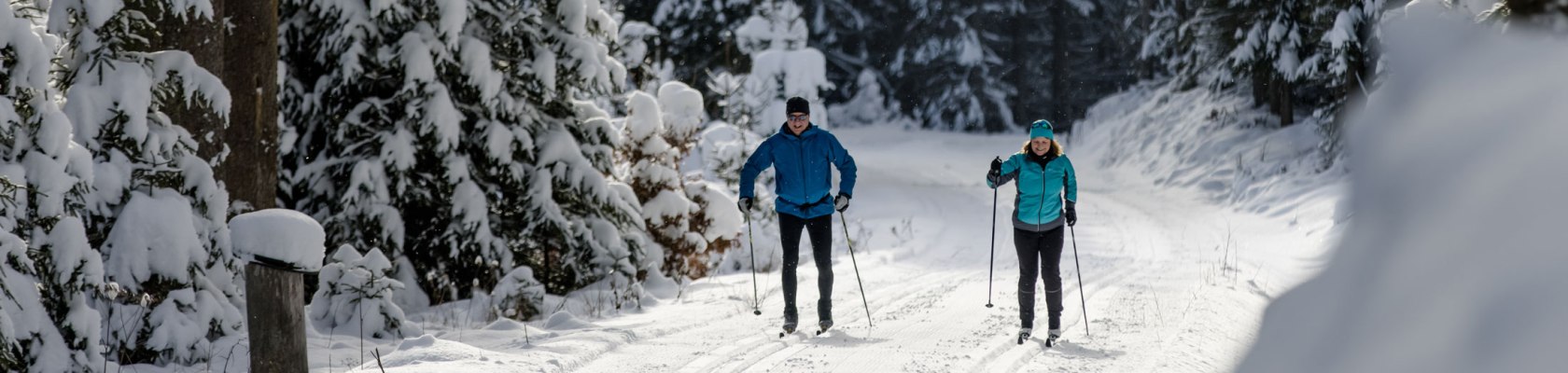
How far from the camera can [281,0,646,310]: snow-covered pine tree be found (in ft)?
31.3

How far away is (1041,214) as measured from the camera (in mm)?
7750

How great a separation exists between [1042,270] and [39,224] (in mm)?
5835

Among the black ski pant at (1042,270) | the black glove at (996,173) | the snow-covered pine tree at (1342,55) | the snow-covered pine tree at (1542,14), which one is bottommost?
the black ski pant at (1042,270)

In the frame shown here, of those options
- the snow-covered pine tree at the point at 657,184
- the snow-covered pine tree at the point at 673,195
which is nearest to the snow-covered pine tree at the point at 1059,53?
the snow-covered pine tree at the point at 673,195

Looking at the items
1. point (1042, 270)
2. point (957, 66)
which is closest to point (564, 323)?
point (1042, 270)

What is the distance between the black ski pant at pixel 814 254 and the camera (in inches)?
319

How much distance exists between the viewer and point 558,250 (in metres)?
10.9

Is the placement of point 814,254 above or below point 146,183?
below

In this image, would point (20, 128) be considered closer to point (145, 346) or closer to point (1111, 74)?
point (145, 346)

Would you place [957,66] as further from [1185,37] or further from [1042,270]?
[1042,270]

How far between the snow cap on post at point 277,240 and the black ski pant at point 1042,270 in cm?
442

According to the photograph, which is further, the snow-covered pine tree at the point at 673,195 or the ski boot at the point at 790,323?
the snow-covered pine tree at the point at 673,195

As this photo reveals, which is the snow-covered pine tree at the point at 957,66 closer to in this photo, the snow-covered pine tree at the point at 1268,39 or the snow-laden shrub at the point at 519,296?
the snow-covered pine tree at the point at 1268,39

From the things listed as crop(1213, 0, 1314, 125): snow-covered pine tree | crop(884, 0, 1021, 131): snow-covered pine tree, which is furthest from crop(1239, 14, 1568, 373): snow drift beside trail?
crop(884, 0, 1021, 131): snow-covered pine tree
